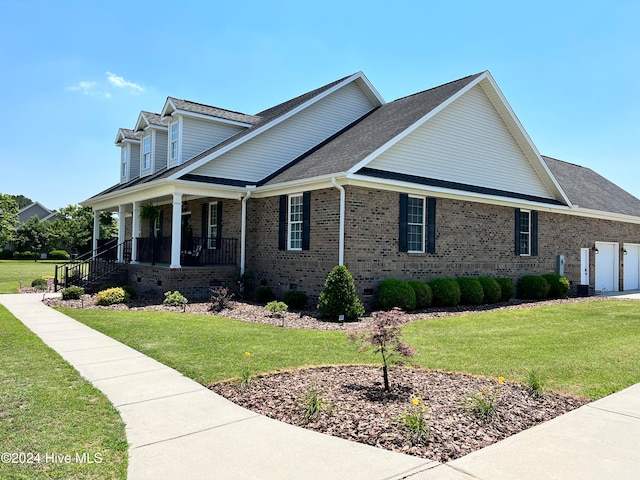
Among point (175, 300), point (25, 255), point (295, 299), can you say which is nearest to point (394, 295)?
point (295, 299)

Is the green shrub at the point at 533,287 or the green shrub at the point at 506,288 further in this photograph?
the green shrub at the point at 533,287

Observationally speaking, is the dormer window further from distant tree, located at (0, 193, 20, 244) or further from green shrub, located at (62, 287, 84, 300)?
distant tree, located at (0, 193, 20, 244)

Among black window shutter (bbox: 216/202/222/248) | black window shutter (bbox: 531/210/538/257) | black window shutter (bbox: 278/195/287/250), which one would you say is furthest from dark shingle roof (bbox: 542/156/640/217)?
black window shutter (bbox: 216/202/222/248)

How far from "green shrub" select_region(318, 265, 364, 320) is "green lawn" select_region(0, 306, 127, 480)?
21.0ft

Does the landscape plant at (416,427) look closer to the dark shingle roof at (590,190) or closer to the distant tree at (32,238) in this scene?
the dark shingle roof at (590,190)

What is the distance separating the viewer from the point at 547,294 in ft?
58.1

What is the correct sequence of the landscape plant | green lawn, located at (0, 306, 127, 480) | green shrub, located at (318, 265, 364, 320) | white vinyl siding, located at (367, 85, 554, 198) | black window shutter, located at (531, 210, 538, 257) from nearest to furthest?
1. green lawn, located at (0, 306, 127, 480)
2. the landscape plant
3. green shrub, located at (318, 265, 364, 320)
4. white vinyl siding, located at (367, 85, 554, 198)
5. black window shutter, located at (531, 210, 538, 257)

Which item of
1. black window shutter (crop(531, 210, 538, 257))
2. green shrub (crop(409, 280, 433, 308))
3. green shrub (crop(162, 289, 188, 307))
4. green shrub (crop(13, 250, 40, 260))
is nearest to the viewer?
green shrub (crop(409, 280, 433, 308))

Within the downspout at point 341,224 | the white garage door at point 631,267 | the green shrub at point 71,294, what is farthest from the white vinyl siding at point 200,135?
the white garage door at point 631,267

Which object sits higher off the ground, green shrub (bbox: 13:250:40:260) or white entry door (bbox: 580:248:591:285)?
white entry door (bbox: 580:248:591:285)

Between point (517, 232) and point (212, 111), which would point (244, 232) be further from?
point (517, 232)

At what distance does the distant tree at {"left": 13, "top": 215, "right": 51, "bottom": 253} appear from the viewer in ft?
173

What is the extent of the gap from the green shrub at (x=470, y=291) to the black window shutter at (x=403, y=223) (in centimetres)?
239

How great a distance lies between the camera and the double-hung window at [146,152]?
69.5 ft
